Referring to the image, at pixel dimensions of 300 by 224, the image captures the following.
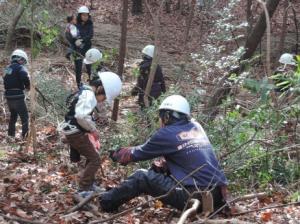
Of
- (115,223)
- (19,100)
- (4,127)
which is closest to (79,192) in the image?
(115,223)

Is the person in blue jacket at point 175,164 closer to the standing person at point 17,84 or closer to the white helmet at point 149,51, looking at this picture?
the standing person at point 17,84

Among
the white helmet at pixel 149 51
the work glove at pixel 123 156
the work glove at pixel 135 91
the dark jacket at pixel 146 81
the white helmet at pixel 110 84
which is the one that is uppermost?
the white helmet at pixel 149 51

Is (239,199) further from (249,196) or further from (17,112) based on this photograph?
(17,112)

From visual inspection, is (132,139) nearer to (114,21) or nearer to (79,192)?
(79,192)

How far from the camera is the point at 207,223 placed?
4848mm

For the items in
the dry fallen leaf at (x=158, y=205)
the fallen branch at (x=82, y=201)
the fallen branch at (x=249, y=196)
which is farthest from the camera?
the dry fallen leaf at (x=158, y=205)

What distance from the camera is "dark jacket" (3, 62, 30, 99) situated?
9.49 m

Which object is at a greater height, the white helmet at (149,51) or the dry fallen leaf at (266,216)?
the white helmet at (149,51)

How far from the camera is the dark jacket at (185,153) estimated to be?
564 centimetres

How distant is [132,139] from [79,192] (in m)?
2.20

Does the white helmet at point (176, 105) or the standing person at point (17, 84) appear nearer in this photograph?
the white helmet at point (176, 105)

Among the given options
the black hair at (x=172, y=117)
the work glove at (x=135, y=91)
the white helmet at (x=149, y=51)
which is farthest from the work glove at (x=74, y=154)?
the white helmet at (x=149, y=51)

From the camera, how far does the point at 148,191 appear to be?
5824 mm

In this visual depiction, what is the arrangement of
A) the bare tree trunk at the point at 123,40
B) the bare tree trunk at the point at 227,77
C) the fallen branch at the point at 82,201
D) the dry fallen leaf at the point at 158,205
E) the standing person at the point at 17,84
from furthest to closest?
the bare tree trunk at the point at 123,40 < the standing person at the point at 17,84 < the bare tree trunk at the point at 227,77 < the dry fallen leaf at the point at 158,205 < the fallen branch at the point at 82,201
